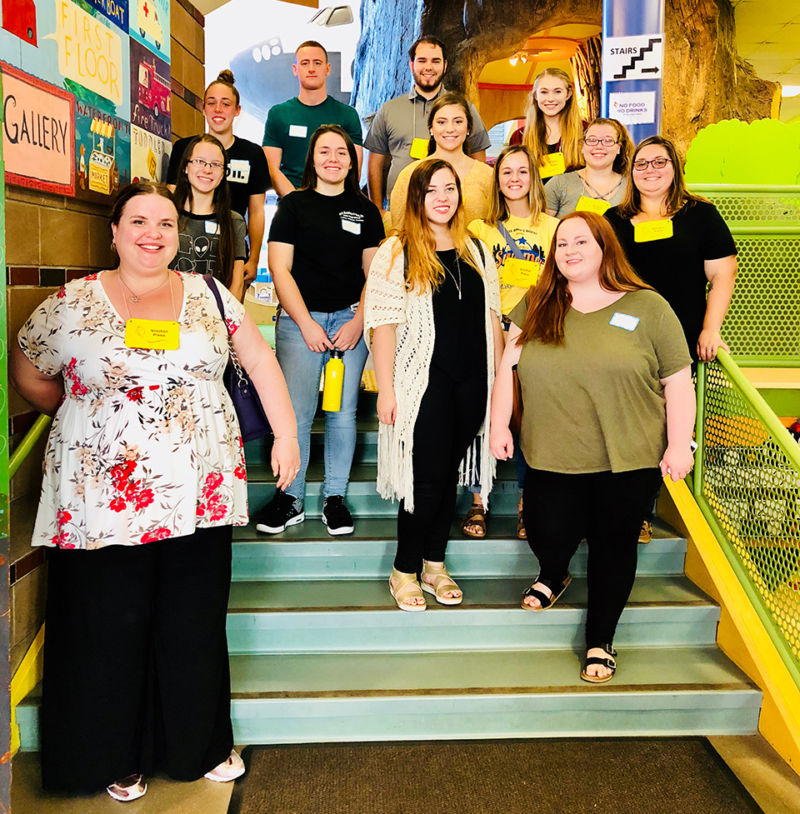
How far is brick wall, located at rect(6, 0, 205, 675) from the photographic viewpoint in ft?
6.82

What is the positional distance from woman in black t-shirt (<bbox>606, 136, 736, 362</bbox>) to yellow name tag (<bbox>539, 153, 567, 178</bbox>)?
611 millimetres

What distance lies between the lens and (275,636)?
254 cm

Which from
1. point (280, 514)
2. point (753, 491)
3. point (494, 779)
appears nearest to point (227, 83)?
A: point (280, 514)

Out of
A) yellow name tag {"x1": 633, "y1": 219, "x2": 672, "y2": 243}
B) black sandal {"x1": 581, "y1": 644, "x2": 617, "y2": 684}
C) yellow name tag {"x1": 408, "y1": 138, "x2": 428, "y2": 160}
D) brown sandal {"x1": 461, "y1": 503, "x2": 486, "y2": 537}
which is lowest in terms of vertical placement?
black sandal {"x1": 581, "y1": 644, "x2": 617, "y2": 684}

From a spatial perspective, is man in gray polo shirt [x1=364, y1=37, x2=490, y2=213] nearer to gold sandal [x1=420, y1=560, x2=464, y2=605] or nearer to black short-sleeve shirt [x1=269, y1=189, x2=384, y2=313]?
black short-sleeve shirt [x1=269, y1=189, x2=384, y2=313]

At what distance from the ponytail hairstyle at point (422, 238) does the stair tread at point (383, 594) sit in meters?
1.14

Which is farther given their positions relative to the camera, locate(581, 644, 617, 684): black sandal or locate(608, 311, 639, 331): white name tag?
locate(581, 644, 617, 684): black sandal

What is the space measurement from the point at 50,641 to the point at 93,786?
1.38 ft

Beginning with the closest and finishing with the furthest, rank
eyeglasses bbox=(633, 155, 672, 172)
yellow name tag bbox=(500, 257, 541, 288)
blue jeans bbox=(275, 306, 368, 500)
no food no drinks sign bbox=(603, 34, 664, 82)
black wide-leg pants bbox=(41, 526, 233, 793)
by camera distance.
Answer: black wide-leg pants bbox=(41, 526, 233, 793), eyeglasses bbox=(633, 155, 672, 172), yellow name tag bbox=(500, 257, 541, 288), blue jeans bbox=(275, 306, 368, 500), no food no drinks sign bbox=(603, 34, 664, 82)

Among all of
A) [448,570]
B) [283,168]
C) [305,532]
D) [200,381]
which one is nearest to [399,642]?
[448,570]

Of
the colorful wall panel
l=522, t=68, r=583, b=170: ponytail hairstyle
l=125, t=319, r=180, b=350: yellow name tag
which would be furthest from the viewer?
l=522, t=68, r=583, b=170: ponytail hairstyle

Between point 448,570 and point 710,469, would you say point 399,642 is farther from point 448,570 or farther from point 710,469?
point 710,469

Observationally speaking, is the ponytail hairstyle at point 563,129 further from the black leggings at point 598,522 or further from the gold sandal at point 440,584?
the gold sandal at point 440,584

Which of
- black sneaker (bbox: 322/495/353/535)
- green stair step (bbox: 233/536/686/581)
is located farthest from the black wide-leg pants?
black sneaker (bbox: 322/495/353/535)
